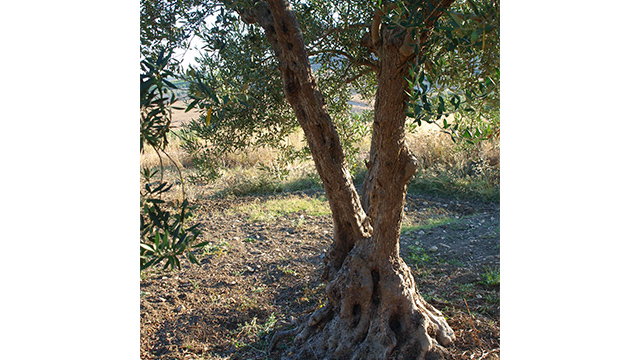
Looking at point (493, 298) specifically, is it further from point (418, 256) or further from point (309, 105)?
point (309, 105)

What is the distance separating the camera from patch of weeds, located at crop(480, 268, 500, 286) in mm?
4064

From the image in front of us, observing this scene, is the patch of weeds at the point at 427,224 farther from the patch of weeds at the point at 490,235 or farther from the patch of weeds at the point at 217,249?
the patch of weeds at the point at 217,249

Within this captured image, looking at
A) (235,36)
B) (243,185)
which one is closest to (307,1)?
(235,36)

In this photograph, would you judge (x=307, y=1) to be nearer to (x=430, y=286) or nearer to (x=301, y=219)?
(x=430, y=286)

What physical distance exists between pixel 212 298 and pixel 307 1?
9.38 feet

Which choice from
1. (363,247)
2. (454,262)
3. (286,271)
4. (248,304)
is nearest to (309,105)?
(363,247)

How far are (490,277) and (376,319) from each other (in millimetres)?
1726

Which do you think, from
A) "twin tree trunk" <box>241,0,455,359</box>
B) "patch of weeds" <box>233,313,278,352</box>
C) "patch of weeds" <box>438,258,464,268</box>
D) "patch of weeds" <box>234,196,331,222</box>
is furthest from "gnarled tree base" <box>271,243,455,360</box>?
"patch of weeds" <box>234,196,331,222</box>

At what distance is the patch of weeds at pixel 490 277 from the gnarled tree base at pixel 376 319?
1250 millimetres

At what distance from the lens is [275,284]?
4457 mm

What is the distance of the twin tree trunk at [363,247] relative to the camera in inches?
106

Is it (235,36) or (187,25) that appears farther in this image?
(235,36)

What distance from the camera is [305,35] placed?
353cm

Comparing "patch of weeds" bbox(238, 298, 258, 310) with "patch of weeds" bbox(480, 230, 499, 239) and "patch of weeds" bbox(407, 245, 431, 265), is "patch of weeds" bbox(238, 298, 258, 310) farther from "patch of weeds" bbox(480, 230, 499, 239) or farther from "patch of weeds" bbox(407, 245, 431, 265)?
"patch of weeds" bbox(480, 230, 499, 239)
